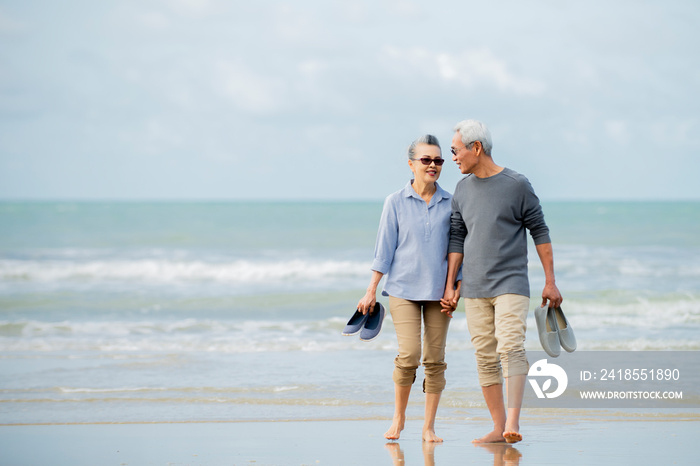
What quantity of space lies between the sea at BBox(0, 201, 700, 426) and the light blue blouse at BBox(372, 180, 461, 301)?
5.20 feet

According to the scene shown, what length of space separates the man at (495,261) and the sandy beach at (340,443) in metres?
0.40

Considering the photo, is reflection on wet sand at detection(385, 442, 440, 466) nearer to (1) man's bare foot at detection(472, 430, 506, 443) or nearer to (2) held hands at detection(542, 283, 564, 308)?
(1) man's bare foot at detection(472, 430, 506, 443)

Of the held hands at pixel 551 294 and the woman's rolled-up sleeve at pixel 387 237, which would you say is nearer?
the held hands at pixel 551 294

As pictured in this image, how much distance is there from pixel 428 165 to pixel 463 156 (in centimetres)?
20

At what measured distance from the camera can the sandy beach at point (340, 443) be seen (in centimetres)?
406

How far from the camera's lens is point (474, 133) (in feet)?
13.1

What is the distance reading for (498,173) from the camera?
4.01 meters

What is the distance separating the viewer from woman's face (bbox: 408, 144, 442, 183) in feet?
13.3

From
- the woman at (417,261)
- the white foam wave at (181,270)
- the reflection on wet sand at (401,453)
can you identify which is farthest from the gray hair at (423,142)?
the white foam wave at (181,270)

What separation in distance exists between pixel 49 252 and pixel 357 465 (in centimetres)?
2081

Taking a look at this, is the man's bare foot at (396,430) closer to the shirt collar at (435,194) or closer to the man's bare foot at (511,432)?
the man's bare foot at (511,432)

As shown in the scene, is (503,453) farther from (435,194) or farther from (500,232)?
(435,194)

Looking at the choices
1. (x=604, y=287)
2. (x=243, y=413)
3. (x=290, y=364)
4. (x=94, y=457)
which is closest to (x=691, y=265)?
(x=604, y=287)

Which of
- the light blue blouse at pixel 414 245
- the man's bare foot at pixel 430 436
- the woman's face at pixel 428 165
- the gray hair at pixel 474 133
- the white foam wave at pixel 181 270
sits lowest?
the man's bare foot at pixel 430 436
